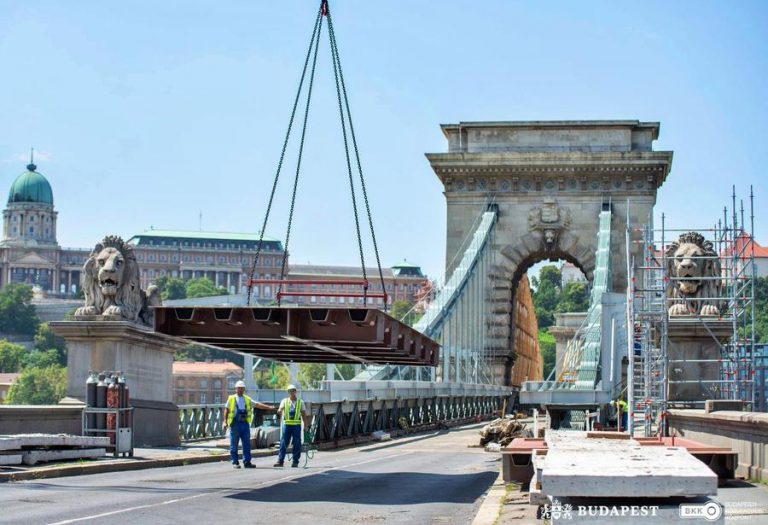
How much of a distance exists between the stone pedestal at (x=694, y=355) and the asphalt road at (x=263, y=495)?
5285mm

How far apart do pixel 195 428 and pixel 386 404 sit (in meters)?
11.6

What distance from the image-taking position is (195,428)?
34.4m

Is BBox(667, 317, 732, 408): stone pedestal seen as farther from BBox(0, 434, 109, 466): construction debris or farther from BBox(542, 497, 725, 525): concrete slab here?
BBox(542, 497, 725, 525): concrete slab

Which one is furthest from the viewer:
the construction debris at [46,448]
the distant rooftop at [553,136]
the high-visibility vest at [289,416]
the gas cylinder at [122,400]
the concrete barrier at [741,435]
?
the distant rooftop at [553,136]

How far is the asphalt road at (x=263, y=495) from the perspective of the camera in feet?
55.3

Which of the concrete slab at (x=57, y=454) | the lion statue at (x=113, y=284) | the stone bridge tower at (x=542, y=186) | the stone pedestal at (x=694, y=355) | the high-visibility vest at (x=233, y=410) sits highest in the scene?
the stone bridge tower at (x=542, y=186)

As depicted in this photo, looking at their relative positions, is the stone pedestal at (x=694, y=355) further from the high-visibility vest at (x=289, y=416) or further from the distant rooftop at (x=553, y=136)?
the distant rooftop at (x=553, y=136)

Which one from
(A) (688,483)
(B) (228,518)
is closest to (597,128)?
(B) (228,518)

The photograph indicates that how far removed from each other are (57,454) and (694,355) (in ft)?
45.2

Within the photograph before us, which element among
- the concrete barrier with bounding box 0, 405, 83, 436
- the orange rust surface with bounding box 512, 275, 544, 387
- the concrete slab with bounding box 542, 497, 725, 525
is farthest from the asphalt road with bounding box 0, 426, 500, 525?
the orange rust surface with bounding box 512, 275, 544, 387

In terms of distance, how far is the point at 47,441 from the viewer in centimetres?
2366

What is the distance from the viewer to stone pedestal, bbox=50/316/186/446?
2947cm

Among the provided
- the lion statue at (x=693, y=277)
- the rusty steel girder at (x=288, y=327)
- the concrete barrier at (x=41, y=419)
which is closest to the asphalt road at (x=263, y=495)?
the rusty steel girder at (x=288, y=327)

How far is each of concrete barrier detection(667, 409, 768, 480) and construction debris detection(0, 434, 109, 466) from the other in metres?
9.77
